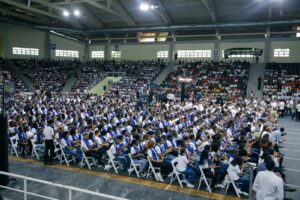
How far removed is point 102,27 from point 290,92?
953 inches

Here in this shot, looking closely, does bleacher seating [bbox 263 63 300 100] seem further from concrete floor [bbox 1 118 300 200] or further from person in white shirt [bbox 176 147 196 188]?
person in white shirt [bbox 176 147 196 188]

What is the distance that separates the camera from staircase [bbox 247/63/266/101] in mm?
26664

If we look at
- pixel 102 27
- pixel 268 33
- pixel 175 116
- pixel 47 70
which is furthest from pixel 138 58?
pixel 175 116

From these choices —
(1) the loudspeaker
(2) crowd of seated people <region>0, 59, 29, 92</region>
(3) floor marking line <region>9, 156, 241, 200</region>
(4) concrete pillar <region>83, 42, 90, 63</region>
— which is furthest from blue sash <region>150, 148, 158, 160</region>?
(4) concrete pillar <region>83, 42, 90, 63</region>

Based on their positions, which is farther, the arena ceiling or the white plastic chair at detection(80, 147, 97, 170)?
the arena ceiling

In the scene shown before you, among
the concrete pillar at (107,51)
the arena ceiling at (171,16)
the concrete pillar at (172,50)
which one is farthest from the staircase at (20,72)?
the concrete pillar at (172,50)

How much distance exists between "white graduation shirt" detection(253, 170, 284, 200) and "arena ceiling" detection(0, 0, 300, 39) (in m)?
22.3

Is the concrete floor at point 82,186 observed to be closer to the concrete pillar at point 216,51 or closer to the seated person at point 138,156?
the seated person at point 138,156

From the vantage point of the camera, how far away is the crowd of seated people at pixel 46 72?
3338 cm

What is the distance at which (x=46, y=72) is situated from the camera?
115 feet

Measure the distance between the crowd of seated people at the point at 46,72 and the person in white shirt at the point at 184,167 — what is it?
93.2 feet

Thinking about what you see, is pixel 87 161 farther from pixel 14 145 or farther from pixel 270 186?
pixel 270 186

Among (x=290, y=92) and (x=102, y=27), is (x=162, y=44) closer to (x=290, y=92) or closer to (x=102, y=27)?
(x=102, y=27)

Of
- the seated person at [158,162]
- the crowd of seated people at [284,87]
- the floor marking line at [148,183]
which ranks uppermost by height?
the crowd of seated people at [284,87]
